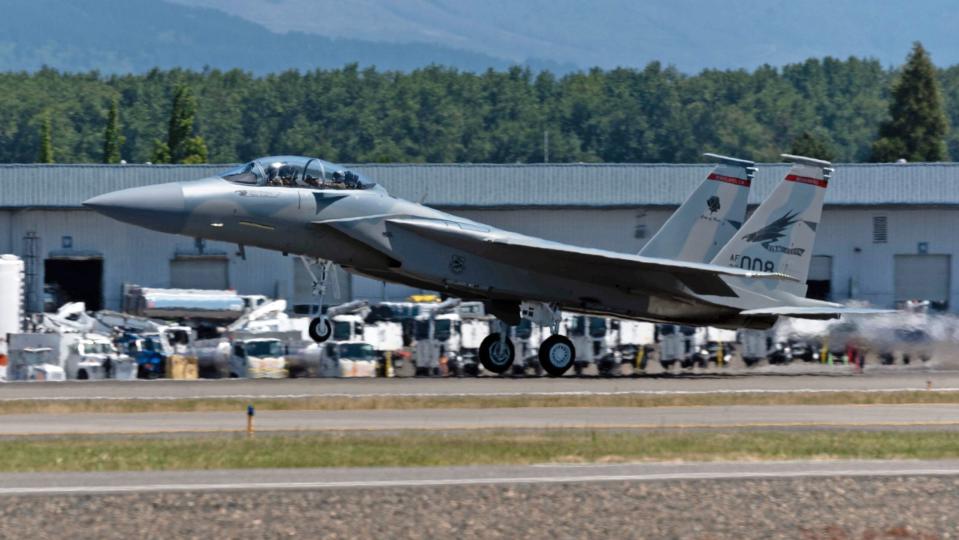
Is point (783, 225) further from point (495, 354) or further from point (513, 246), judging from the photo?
point (495, 354)

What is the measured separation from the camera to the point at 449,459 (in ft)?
47.8

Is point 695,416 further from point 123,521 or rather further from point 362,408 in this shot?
point 123,521

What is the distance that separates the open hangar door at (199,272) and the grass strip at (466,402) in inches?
1036

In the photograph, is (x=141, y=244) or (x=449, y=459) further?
(x=141, y=244)

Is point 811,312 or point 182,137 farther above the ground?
point 182,137

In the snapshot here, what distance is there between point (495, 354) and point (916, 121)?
229 ft

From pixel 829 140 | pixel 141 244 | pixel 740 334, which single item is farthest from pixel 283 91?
pixel 740 334

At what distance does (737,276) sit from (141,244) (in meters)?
26.9

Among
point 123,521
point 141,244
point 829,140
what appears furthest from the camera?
point 829,140

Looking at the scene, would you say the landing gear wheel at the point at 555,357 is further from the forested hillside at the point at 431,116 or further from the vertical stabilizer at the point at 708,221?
the forested hillside at the point at 431,116

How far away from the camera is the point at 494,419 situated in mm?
19266

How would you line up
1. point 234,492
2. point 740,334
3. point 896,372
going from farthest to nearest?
point 740,334, point 896,372, point 234,492

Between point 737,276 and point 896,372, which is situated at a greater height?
point 737,276

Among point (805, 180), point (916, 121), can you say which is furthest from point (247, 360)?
point (916, 121)
